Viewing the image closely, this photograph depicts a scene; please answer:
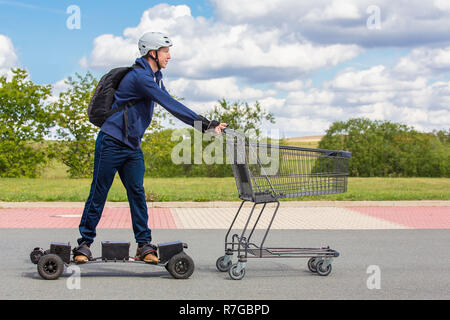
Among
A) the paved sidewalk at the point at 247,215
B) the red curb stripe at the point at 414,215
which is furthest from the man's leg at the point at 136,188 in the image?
the red curb stripe at the point at 414,215

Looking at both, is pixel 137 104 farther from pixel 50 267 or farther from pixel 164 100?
pixel 50 267

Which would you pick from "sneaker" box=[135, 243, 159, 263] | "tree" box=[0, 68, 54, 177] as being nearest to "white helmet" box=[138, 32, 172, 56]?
"sneaker" box=[135, 243, 159, 263]

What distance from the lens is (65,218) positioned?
36.8ft

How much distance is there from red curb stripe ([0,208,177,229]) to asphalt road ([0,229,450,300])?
1485 mm

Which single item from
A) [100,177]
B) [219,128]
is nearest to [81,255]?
[100,177]

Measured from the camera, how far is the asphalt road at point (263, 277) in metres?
5.35

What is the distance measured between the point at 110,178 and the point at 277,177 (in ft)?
5.42

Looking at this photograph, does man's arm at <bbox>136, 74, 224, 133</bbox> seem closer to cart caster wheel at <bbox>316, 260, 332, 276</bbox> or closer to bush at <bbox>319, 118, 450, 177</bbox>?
cart caster wheel at <bbox>316, 260, 332, 276</bbox>

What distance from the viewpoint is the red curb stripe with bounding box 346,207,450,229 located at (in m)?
10.9

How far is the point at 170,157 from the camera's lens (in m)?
28.5

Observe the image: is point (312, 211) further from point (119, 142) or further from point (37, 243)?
point (119, 142)

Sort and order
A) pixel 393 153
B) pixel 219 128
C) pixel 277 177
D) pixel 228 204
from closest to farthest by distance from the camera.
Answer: pixel 219 128 → pixel 277 177 → pixel 228 204 → pixel 393 153

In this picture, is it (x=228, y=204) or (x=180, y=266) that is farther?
(x=228, y=204)

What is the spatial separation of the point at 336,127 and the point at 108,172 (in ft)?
86.6
